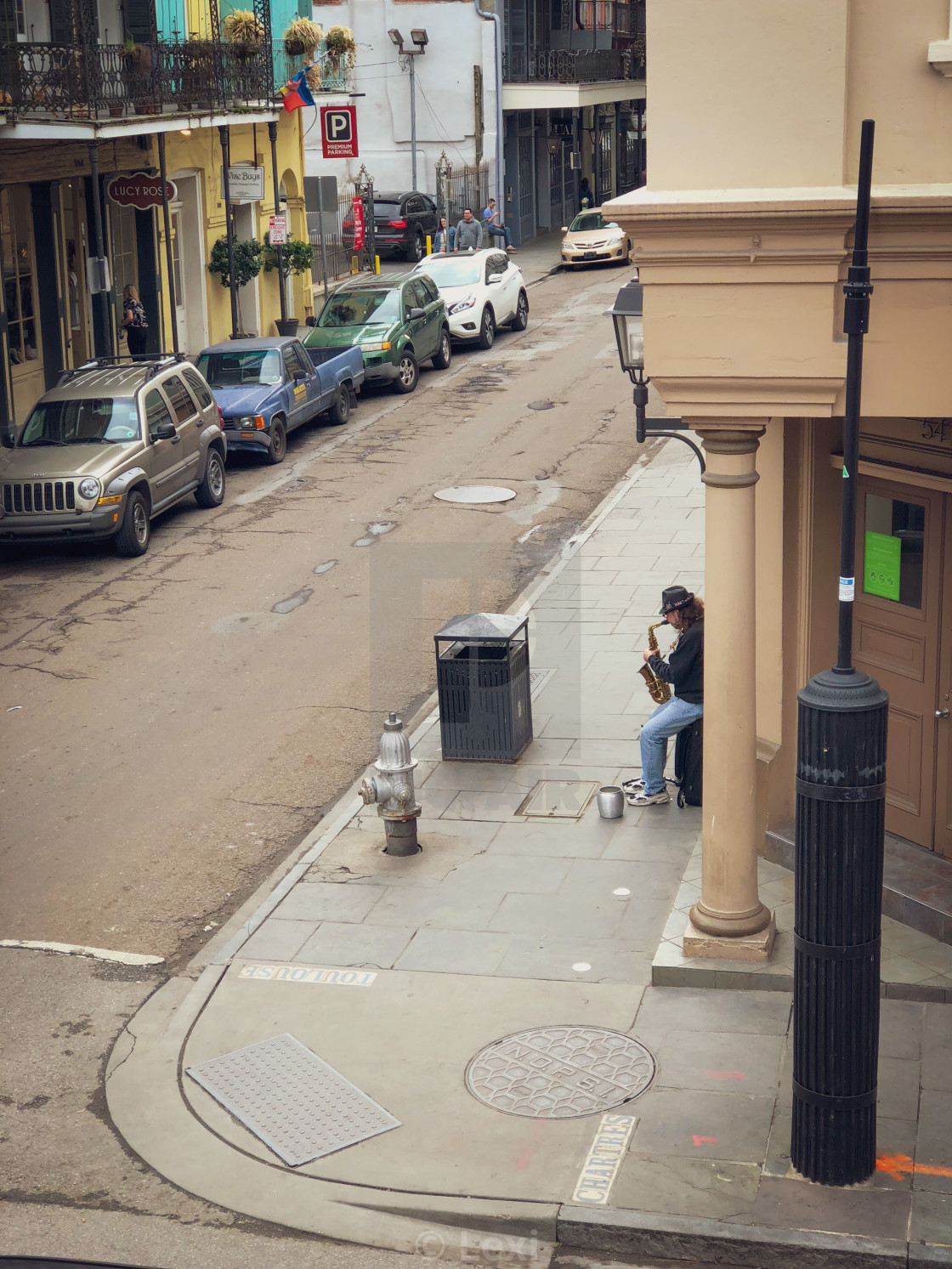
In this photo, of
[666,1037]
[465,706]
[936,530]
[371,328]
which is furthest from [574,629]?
[371,328]

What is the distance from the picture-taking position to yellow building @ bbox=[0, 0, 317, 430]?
2098 centimetres

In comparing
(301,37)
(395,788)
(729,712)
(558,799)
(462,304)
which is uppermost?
(301,37)

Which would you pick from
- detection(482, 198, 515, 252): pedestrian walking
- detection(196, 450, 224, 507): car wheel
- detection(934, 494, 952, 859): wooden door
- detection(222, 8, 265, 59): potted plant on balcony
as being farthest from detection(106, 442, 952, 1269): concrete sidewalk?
detection(482, 198, 515, 252): pedestrian walking

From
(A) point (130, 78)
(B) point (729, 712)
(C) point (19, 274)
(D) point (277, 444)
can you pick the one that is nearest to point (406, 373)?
(D) point (277, 444)

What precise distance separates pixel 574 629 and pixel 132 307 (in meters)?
14.1

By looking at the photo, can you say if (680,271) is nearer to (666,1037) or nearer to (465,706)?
(666,1037)

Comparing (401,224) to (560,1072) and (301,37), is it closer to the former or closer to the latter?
(301,37)

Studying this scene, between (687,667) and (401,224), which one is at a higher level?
(401,224)

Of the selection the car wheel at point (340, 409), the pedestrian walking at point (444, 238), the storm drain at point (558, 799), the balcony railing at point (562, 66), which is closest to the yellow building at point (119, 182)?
the car wheel at point (340, 409)

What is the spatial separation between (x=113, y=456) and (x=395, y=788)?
27.6ft

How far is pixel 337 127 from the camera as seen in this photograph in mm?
33844

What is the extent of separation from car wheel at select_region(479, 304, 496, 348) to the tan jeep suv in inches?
438

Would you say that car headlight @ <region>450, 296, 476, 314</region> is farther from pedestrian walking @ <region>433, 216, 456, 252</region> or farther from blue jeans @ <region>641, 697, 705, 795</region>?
blue jeans @ <region>641, 697, 705, 795</region>

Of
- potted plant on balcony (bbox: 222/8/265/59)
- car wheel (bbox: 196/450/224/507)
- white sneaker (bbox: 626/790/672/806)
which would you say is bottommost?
→ white sneaker (bbox: 626/790/672/806)
